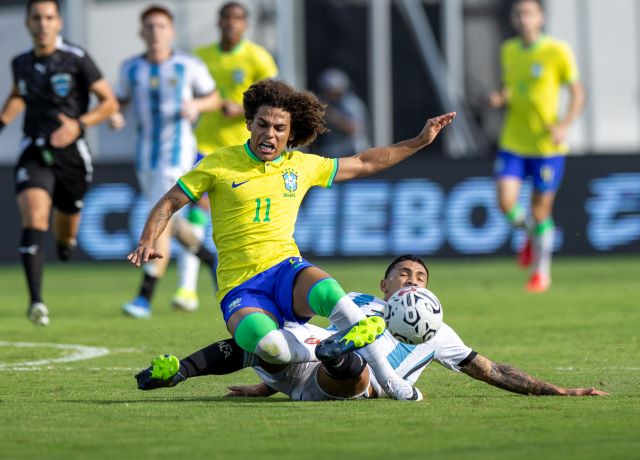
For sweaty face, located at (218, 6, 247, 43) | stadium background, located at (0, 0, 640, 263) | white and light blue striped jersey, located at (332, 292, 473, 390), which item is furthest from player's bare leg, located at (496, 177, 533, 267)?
white and light blue striped jersey, located at (332, 292, 473, 390)

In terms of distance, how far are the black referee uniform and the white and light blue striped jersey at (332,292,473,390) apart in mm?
5174

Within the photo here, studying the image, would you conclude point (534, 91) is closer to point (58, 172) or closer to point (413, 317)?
point (58, 172)

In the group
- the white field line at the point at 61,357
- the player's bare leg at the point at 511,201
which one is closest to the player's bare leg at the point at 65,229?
the white field line at the point at 61,357

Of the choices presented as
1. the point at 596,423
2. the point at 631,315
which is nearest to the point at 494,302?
the point at 631,315

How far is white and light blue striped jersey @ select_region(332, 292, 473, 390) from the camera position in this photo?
689 cm

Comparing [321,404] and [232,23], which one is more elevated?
[232,23]

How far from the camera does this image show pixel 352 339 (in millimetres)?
6289

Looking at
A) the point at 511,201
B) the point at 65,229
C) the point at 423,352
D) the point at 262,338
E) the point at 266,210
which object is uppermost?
the point at 266,210

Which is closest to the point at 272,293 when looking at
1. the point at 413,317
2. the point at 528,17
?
the point at 413,317

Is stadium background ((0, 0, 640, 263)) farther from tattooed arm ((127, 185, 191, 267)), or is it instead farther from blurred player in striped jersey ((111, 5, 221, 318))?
tattooed arm ((127, 185, 191, 267))

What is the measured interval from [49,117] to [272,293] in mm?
4995

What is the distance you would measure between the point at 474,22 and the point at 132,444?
17.7 m

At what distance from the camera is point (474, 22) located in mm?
22562

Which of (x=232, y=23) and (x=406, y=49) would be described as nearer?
(x=232, y=23)
